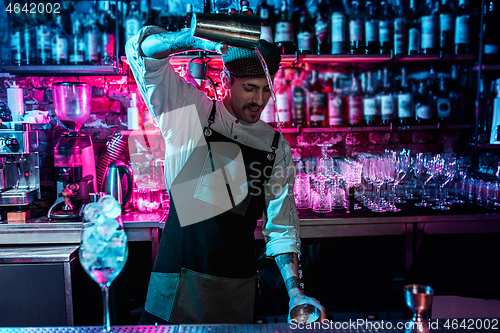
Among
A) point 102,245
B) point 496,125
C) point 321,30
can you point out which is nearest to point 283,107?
point 321,30

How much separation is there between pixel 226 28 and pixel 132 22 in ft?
6.29

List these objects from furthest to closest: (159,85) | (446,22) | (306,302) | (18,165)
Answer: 1. (446,22)
2. (18,165)
3. (159,85)
4. (306,302)

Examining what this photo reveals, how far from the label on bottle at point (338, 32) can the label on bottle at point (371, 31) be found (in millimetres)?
191

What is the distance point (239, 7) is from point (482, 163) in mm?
2432

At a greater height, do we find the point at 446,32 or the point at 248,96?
the point at 446,32

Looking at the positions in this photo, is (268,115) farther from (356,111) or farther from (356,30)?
(356,30)

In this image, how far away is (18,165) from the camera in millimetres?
2424

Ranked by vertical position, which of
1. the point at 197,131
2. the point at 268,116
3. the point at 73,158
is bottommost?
the point at 73,158

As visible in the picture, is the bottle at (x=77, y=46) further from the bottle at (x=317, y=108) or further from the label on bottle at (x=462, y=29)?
the label on bottle at (x=462, y=29)

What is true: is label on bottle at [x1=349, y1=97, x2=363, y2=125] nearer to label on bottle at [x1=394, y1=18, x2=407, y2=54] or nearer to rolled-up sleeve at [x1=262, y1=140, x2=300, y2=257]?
label on bottle at [x1=394, y1=18, x2=407, y2=54]

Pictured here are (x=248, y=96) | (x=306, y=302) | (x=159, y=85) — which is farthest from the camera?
(x=248, y=96)

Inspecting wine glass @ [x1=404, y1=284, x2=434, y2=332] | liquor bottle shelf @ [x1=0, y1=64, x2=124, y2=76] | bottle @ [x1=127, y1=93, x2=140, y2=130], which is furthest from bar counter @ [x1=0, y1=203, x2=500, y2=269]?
wine glass @ [x1=404, y1=284, x2=434, y2=332]

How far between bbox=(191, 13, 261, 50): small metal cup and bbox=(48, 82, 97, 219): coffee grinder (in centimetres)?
182

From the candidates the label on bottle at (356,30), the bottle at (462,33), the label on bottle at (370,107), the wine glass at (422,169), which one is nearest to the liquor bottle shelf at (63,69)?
the label on bottle at (356,30)
